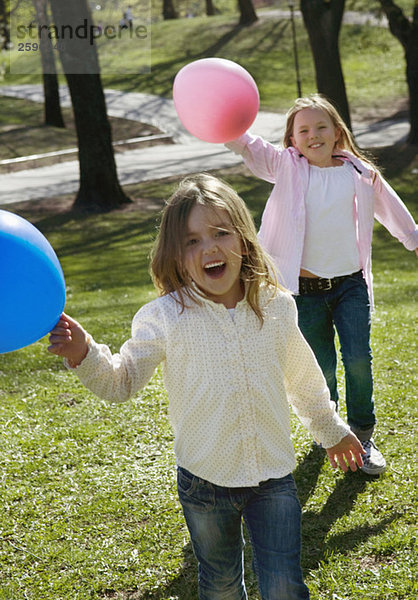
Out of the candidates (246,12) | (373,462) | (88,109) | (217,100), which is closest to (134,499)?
(373,462)

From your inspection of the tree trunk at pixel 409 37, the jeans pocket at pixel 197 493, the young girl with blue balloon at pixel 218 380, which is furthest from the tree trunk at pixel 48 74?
the jeans pocket at pixel 197 493

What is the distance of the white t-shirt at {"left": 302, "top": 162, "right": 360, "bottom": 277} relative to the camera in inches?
159

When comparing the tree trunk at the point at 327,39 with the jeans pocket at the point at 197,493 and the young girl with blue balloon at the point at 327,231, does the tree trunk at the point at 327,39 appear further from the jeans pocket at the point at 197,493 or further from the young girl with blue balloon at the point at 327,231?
the jeans pocket at the point at 197,493

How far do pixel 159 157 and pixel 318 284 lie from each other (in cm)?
1616

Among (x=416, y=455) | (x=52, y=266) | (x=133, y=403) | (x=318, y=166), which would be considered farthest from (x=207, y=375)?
(x=133, y=403)

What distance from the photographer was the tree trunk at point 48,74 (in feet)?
71.8

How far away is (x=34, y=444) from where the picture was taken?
471 centimetres

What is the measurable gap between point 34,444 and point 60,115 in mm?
20223

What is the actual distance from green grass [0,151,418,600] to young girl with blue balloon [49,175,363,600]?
2.76 ft

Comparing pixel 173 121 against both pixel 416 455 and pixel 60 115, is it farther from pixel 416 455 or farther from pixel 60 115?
pixel 416 455

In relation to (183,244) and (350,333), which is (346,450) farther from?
(350,333)

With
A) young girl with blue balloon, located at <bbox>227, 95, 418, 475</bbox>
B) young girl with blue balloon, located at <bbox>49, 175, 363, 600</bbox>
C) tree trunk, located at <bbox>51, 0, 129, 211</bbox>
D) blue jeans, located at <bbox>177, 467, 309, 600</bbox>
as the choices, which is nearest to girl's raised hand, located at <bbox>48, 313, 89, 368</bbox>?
young girl with blue balloon, located at <bbox>49, 175, 363, 600</bbox>

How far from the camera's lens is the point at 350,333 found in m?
4.08

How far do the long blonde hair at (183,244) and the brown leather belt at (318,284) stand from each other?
1.41 meters
